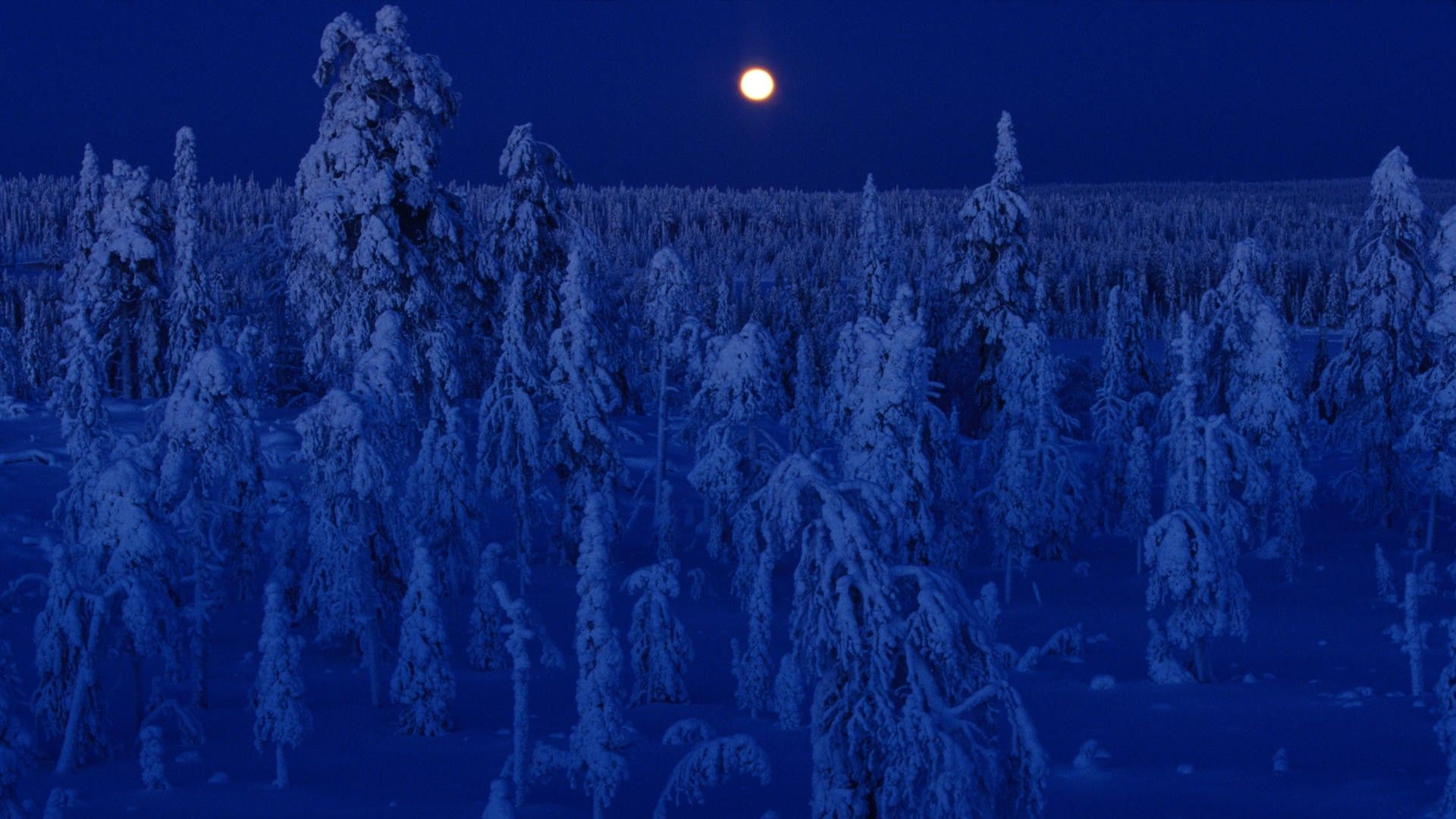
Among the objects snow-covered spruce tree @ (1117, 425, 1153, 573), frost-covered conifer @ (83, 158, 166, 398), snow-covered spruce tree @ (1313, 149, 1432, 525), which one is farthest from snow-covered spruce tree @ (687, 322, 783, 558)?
frost-covered conifer @ (83, 158, 166, 398)

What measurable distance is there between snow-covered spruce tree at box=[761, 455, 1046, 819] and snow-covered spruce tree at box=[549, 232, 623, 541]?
838 inches

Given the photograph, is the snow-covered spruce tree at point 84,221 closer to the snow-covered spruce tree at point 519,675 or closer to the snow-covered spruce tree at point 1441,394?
the snow-covered spruce tree at point 519,675

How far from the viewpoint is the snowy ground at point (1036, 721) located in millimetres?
18141

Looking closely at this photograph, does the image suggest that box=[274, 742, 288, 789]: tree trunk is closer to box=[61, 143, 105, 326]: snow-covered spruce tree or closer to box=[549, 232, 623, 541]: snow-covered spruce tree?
box=[549, 232, 623, 541]: snow-covered spruce tree

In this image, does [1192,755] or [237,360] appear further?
[237,360]

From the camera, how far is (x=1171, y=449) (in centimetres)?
2948

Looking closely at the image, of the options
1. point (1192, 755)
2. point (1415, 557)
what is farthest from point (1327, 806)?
point (1415, 557)

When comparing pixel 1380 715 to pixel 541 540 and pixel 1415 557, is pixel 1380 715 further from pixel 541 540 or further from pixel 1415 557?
pixel 541 540

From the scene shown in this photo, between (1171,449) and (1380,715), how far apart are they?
Result: 26.2 ft

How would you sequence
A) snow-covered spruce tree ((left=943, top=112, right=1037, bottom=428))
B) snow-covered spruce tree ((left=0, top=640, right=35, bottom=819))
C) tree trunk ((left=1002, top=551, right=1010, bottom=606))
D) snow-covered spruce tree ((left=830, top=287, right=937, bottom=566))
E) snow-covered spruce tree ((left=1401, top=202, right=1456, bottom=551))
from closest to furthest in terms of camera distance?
snow-covered spruce tree ((left=0, top=640, right=35, bottom=819)) → snow-covered spruce tree ((left=830, top=287, right=937, bottom=566)) → tree trunk ((left=1002, top=551, right=1010, bottom=606)) → snow-covered spruce tree ((left=1401, top=202, right=1456, bottom=551)) → snow-covered spruce tree ((left=943, top=112, right=1037, bottom=428))

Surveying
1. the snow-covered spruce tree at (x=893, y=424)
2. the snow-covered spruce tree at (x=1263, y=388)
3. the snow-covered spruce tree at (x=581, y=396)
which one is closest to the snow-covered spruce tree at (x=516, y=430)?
the snow-covered spruce tree at (x=581, y=396)

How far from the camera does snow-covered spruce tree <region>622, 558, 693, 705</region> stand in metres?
23.6

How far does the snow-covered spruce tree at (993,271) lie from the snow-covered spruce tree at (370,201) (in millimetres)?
20957

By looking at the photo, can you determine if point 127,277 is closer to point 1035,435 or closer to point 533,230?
point 533,230
